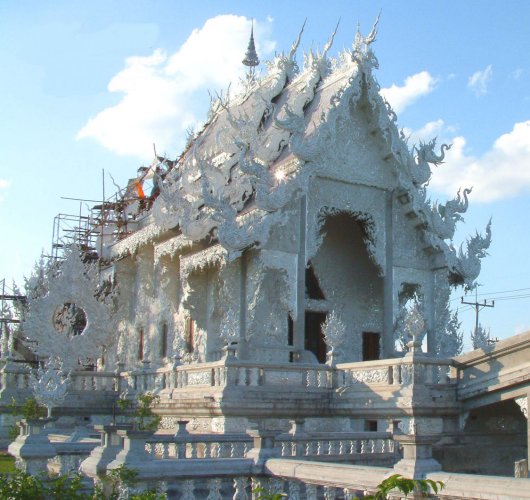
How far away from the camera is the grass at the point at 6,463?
11.5 meters

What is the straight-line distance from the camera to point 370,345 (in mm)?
19844

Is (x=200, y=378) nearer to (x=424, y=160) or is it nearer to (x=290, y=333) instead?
(x=290, y=333)

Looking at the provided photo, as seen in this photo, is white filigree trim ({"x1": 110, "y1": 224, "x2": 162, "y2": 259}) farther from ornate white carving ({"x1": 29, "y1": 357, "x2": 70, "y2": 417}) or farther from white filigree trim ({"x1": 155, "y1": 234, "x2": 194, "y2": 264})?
ornate white carving ({"x1": 29, "y1": 357, "x2": 70, "y2": 417})

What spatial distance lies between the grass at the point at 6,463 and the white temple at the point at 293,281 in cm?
308

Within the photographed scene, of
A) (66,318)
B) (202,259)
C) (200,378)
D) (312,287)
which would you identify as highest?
(202,259)

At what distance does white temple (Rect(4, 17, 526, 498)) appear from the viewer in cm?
1415

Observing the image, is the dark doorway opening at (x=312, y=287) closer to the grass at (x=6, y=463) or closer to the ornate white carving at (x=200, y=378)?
the ornate white carving at (x=200, y=378)

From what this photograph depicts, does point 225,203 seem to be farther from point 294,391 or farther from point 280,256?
point 294,391

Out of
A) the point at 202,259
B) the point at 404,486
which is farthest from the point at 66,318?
the point at 404,486

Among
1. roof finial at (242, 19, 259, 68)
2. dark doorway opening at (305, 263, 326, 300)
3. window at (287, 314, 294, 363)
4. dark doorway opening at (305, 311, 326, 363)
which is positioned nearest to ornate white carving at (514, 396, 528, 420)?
window at (287, 314, 294, 363)

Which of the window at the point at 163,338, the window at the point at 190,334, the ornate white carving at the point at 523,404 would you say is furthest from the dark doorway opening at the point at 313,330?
the ornate white carving at the point at 523,404

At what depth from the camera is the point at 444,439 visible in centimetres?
1309

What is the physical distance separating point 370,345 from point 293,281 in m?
3.97

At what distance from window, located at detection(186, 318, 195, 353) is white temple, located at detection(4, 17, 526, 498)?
48 mm
